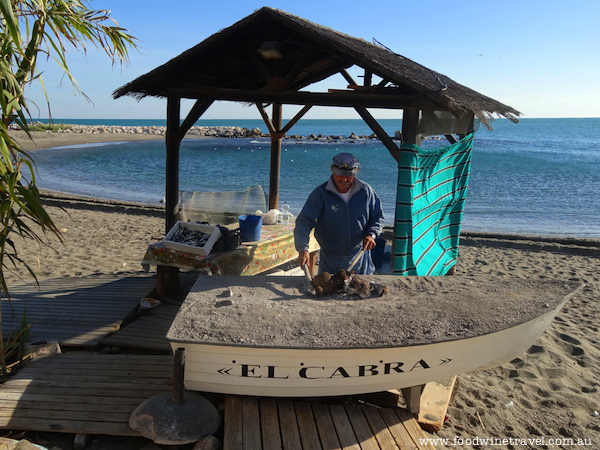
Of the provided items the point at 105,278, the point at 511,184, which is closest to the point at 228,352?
the point at 105,278

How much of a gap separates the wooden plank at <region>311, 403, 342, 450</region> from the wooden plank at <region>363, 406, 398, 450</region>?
27cm

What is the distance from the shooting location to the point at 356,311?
10.4 ft

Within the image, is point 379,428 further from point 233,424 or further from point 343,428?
point 233,424

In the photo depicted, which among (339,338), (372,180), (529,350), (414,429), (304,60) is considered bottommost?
(529,350)

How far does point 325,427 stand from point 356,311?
808 mm

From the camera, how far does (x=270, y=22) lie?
480 cm

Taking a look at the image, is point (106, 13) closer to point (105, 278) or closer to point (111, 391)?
point (111, 391)

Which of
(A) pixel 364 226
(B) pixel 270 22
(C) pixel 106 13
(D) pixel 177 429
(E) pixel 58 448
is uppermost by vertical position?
(B) pixel 270 22

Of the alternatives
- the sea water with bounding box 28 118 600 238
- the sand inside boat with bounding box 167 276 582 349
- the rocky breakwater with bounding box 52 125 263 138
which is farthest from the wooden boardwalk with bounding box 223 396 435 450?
the rocky breakwater with bounding box 52 125 263 138

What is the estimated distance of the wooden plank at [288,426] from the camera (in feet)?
9.09

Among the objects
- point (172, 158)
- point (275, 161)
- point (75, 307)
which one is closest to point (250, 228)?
point (172, 158)

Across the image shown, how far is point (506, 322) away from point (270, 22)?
12.5 feet

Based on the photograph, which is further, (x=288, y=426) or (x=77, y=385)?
(x=77, y=385)

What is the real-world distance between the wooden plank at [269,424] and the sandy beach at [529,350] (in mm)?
1297
